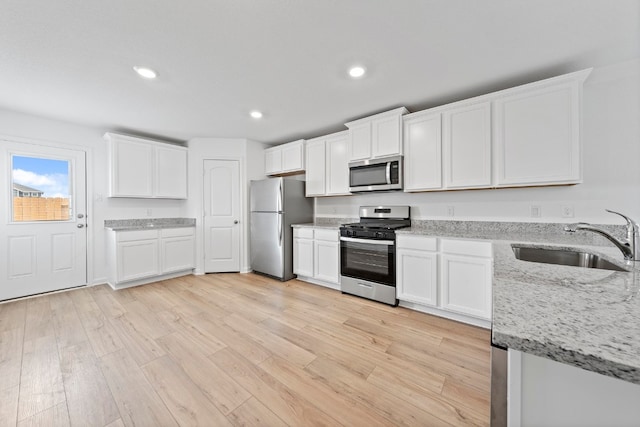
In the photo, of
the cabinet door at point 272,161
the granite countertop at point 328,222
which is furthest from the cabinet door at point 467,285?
the cabinet door at point 272,161

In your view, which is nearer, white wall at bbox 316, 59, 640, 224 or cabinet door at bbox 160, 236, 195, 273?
white wall at bbox 316, 59, 640, 224

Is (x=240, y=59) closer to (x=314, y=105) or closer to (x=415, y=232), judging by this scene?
(x=314, y=105)

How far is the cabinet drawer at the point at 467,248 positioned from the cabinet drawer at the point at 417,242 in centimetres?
9

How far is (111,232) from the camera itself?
3525mm

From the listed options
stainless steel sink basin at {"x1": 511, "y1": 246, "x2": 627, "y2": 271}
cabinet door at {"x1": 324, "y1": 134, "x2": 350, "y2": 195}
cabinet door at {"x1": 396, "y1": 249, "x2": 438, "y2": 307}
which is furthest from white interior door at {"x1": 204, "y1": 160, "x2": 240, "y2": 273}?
stainless steel sink basin at {"x1": 511, "y1": 246, "x2": 627, "y2": 271}

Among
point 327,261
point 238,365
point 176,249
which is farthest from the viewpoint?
point 176,249

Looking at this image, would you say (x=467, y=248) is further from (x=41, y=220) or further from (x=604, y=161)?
(x=41, y=220)

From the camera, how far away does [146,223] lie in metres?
4.05

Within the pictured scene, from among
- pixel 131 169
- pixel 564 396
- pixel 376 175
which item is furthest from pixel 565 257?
pixel 131 169

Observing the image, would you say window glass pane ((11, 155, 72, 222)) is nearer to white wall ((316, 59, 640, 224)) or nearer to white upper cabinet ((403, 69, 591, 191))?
white upper cabinet ((403, 69, 591, 191))

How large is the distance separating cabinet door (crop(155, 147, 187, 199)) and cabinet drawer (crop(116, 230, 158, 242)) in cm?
65

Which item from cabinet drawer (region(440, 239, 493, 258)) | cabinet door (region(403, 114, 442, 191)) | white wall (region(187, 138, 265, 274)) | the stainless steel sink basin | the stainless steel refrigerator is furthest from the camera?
white wall (region(187, 138, 265, 274))

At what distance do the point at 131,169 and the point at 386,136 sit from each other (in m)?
3.78

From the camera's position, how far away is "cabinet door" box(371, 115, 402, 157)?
2889mm
